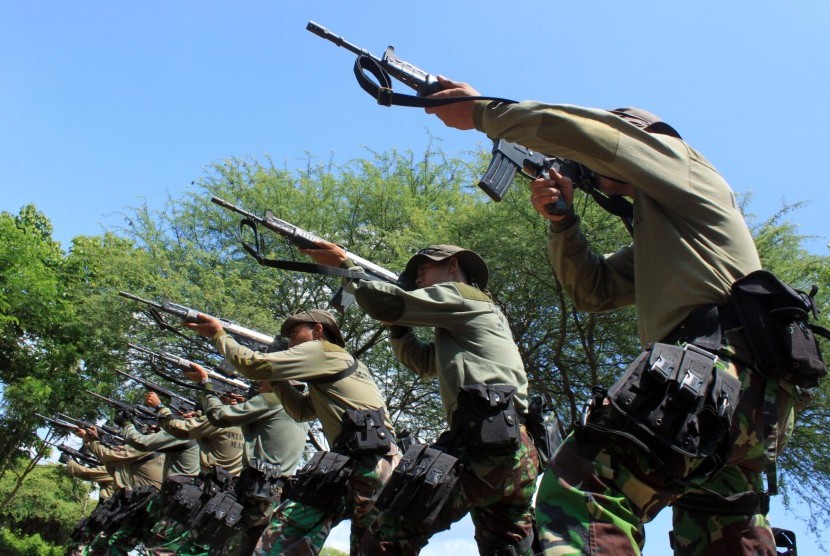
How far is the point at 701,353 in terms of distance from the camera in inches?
112

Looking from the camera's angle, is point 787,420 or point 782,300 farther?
point 787,420

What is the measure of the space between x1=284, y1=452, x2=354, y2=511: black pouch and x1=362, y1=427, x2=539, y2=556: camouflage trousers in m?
1.20

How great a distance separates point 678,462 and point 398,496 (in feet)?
7.74

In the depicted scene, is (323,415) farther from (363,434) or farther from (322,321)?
(322,321)

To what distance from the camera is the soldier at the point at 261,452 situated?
9.12 m

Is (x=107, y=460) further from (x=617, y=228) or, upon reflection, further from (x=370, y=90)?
(x=370, y=90)

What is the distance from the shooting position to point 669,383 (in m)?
2.70

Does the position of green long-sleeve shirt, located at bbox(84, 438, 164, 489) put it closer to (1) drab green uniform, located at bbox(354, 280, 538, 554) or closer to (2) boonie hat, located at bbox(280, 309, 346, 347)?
(2) boonie hat, located at bbox(280, 309, 346, 347)

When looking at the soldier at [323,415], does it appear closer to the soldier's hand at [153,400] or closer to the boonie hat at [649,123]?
the boonie hat at [649,123]

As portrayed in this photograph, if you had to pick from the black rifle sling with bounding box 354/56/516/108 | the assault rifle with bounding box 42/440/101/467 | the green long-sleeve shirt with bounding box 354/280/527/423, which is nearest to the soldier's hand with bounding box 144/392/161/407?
the assault rifle with bounding box 42/440/101/467

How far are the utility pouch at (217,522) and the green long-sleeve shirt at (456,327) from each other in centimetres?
456

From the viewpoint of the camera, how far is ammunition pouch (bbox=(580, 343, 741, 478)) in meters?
2.68

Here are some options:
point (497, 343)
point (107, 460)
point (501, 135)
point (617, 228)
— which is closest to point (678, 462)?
point (501, 135)

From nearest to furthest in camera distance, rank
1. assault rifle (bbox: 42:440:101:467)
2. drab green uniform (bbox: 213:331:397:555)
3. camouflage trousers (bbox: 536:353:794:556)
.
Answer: camouflage trousers (bbox: 536:353:794:556)
drab green uniform (bbox: 213:331:397:555)
assault rifle (bbox: 42:440:101:467)
